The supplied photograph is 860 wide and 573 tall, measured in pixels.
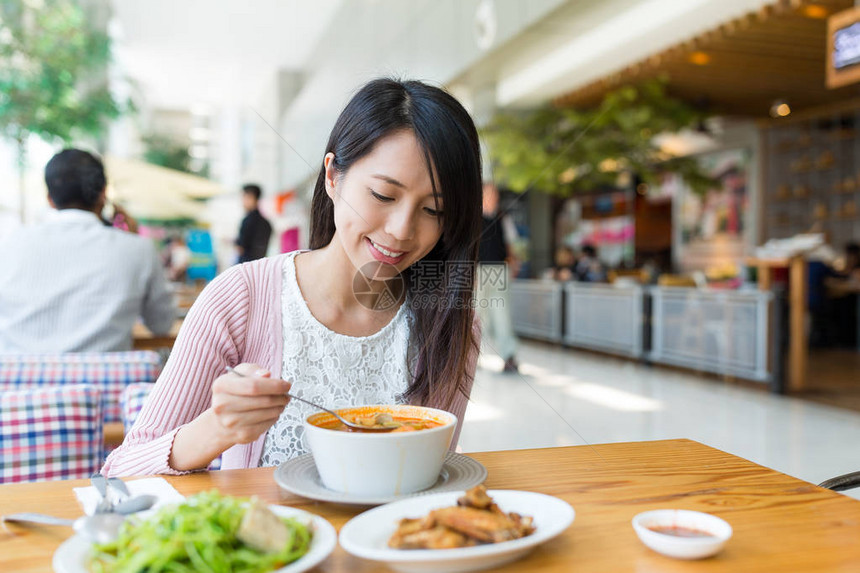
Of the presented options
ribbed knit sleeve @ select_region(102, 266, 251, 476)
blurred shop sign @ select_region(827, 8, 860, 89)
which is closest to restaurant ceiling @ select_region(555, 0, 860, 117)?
blurred shop sign @ select_region(827, 8, 860, 89)

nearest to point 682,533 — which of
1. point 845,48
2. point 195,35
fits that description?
point 845,48

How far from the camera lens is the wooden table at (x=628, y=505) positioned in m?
0.61

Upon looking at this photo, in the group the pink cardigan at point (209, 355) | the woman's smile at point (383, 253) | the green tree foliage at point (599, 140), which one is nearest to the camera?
the pink cardigan at point (209, 355)

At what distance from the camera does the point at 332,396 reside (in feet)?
3.89

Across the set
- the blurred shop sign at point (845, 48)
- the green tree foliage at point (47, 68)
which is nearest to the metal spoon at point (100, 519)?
the blurred shop sign at point (845, 48)

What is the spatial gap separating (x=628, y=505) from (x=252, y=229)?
5631mm

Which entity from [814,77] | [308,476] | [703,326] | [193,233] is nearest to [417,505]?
[308,476]

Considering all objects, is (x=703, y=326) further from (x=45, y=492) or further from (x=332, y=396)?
(x=45, y=492)

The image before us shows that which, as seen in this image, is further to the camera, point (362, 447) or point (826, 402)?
point (826, 402)

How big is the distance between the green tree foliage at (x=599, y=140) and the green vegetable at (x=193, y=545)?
20.9 ft

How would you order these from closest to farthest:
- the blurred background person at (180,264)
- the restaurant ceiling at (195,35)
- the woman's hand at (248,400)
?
1. the woman's hand at (248,400)
2. the restaurant ceiling at (195,35)
3. the blurred background person at (180,264)

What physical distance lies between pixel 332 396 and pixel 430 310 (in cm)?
23

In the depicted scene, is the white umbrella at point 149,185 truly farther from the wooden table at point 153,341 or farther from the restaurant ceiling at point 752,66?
the wooden table at point 153,341

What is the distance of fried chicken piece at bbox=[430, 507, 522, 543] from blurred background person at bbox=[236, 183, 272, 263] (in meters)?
5.09
